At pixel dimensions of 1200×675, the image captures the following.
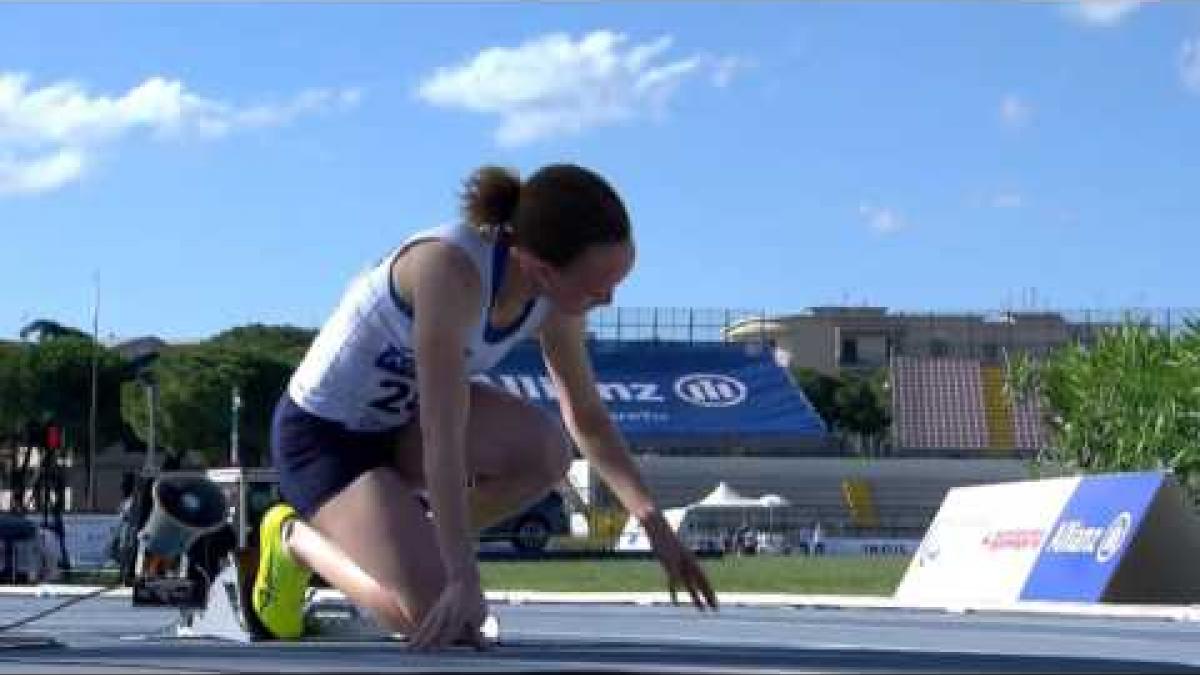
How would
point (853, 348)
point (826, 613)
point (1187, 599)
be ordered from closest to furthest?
point (826, 613) → point (1187, 599) → point (853, 348)

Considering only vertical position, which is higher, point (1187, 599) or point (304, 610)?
point (304, 610)

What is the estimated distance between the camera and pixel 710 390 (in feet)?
246

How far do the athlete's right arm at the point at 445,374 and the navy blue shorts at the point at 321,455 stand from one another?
68cm

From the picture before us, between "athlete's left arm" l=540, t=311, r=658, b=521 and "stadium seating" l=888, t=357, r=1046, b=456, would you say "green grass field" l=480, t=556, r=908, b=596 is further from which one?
"stadium seating" l=888, t=357, r=1046, b=456

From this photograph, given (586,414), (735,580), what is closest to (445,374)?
(586,414)

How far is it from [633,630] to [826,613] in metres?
3.90

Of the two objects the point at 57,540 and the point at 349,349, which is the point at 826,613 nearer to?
the point at 349,349

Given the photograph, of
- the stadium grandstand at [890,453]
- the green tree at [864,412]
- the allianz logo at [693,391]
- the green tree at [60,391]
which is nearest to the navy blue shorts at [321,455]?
the stadium grandstand at [890,453]

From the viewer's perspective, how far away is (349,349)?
5.22 meters

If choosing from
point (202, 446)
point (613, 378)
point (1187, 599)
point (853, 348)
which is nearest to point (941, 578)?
point (1187, 599)

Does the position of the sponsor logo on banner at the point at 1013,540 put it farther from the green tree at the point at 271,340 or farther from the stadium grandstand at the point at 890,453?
the green tree at the point at 271,340

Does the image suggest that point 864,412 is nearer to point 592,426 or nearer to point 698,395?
point 698,395

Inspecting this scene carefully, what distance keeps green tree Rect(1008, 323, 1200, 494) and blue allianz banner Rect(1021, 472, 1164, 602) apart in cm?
1438

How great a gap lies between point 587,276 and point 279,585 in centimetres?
148
